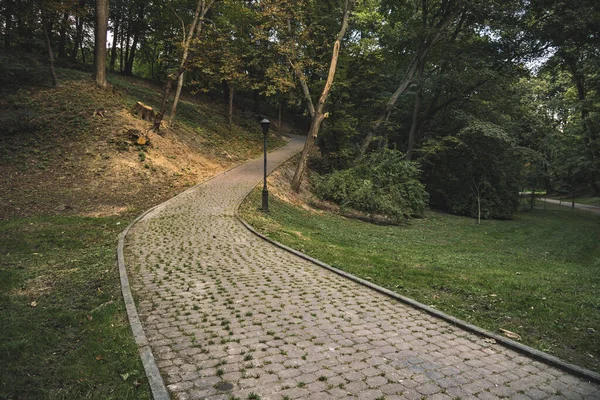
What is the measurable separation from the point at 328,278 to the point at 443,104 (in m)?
22.4

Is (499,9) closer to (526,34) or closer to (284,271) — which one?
(526,34)

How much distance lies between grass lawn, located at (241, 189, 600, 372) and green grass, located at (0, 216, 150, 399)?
4.42 meters

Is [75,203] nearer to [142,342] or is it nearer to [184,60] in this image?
[184,60]

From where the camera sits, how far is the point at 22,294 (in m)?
5.79

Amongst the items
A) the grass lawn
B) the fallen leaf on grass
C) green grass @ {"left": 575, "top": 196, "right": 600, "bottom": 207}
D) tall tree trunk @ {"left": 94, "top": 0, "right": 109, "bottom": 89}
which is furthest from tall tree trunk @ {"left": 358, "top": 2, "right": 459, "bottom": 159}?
green grass @ {"left": 575, "top": 196, "right": 600, "bottom": 207}

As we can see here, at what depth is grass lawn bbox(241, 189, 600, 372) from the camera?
17.4 ft

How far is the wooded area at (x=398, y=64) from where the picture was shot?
18531 mm

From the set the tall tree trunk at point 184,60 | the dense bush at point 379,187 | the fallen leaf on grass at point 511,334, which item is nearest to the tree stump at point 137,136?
the tall tree trunk at point 184,60

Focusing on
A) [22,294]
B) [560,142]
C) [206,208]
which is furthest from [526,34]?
[22,294]

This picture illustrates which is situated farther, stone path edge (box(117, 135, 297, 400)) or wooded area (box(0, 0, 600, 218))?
wooded area (box(0, 0, 600, 218))

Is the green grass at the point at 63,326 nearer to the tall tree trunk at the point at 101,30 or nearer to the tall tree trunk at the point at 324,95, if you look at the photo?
the tall tree trunk at the point at 324,95

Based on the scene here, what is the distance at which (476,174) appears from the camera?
26.1m

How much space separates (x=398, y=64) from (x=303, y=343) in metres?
27.5

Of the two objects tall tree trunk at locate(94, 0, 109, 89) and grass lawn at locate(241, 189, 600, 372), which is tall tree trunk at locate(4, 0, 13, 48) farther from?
grass lawn at locate(241, 189, 600, 372)
